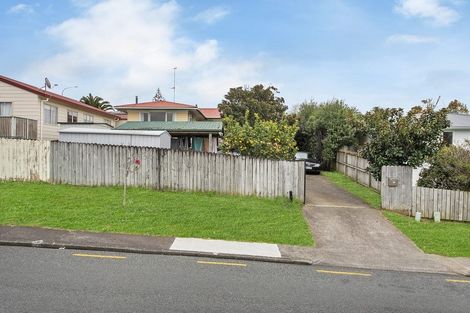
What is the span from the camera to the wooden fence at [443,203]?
41.3ft

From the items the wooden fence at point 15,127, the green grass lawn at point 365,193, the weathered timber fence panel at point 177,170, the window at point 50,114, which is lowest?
the green grass lawn at point 365,193

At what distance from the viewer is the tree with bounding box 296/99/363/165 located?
1192 inches

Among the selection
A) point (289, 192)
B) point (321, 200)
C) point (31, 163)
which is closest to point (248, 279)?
point (289, 192)

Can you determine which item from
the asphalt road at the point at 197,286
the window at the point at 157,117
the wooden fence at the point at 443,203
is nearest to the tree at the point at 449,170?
the wooden fence at the point at 443,203

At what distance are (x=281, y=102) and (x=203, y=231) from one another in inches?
1513

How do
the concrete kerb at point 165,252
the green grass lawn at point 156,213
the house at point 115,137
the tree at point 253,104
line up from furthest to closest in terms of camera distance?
the tree at point 253,104 < the house at point 115,137 < the green grass lawn at point 156,213 < the concrete kerb at point 165,252

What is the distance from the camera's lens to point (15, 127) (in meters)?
19.6

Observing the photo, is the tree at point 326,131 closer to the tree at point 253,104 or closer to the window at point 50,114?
the tree at point 253,104

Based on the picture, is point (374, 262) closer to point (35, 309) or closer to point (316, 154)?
point (35, 309)

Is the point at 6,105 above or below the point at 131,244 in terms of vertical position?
above

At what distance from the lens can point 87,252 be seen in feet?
25.9

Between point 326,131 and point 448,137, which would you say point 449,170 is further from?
point 326,131

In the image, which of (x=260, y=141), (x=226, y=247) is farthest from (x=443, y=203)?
(x=226, y=247)

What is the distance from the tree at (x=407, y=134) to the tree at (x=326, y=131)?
12158mm
